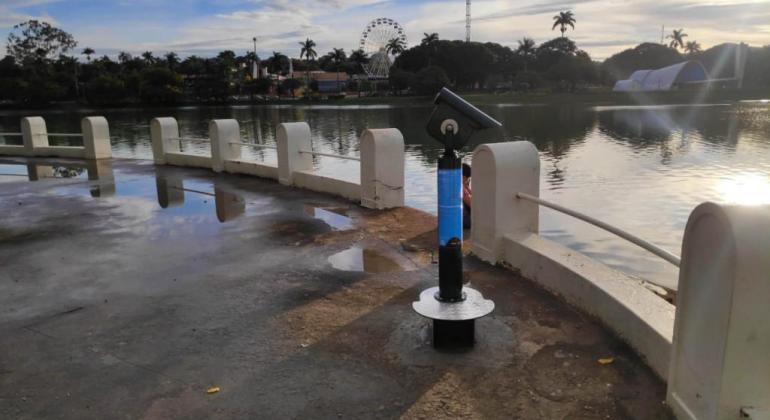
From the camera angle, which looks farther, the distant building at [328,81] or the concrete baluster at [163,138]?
the distant building at [328,81]

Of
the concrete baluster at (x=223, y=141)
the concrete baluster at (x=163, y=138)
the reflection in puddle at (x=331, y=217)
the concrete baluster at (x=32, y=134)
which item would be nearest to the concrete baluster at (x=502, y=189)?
the reflection in puddle at (x=331, y=217)

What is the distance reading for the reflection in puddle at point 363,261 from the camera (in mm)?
6394

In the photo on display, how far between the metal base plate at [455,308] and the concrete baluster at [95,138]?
15343 mm

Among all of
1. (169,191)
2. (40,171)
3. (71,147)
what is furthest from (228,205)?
(71,147)

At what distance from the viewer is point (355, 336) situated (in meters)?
4.61

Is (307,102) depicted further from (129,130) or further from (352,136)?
(352,136)

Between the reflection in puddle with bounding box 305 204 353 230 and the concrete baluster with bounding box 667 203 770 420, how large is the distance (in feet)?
18.0

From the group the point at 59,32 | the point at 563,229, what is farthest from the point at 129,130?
the point at 59,32

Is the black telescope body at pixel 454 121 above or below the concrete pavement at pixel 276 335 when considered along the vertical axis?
above

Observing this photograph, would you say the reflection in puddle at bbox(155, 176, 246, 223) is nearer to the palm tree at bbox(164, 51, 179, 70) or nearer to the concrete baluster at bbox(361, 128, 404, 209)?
the concrete baluster at bbox(361, 128, 404, 209)

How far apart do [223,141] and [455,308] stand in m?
10.7

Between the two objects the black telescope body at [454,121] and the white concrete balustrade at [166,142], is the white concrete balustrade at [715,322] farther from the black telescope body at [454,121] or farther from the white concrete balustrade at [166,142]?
the white concrete balustrade at [166,142]

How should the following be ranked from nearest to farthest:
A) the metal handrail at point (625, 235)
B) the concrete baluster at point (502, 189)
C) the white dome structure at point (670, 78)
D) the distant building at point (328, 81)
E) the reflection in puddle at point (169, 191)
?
the metal handrail at point (625, 235) → the concrete baluster at point (502, 189) → the reflection in puddle at point (169, 191) → the white dome structure at point (670, 78) → the distant building at point (328, 81)

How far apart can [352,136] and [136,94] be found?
65183 millimetres
